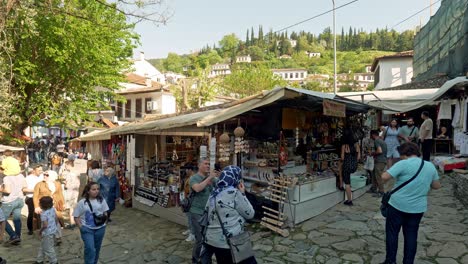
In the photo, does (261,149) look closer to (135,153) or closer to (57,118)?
(135,153)

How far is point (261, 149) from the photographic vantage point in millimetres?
7879

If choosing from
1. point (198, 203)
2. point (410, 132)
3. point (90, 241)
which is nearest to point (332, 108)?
point (410, 132)

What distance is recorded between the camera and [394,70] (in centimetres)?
3544

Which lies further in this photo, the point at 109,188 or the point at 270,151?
the point at 109,188

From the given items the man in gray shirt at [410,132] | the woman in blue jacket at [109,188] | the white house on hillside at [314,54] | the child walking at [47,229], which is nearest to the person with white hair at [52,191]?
the woman in blue jacket at [109,188]

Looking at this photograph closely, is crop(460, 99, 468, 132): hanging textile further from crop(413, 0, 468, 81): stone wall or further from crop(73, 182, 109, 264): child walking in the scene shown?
crop(73, 182, 109, 264): child walking

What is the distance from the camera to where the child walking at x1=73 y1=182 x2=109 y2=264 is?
15.8 feet

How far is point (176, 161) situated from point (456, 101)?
9146mm

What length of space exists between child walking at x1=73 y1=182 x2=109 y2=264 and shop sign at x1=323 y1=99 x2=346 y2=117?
15.5 ft

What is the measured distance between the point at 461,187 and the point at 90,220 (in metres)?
7.94

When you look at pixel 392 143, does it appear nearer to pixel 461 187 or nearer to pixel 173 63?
pixel 461 187

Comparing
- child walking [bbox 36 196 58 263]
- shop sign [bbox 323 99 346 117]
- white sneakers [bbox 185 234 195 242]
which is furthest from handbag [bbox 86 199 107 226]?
shop sign [bbox 323 99 346 117]

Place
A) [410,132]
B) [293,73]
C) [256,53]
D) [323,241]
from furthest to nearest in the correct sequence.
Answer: [256,53] → [293,73] → [410,132] → [323,241]

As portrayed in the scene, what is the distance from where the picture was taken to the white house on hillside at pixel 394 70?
1374 inches
